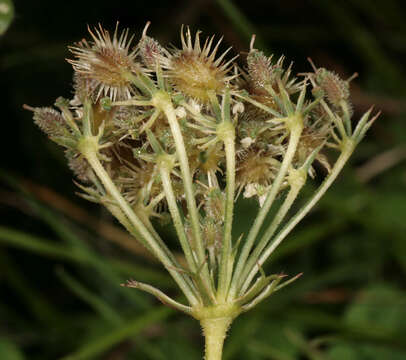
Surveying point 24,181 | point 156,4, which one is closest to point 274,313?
point 24,181

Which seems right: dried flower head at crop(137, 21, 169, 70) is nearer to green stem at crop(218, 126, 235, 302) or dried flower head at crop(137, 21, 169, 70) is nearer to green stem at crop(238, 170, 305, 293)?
green stem at crop(218, 126, 235, 302)

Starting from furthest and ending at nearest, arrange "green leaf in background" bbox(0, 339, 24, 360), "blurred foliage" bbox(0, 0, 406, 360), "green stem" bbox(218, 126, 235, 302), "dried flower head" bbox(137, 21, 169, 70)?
"blurred foliage" bbox(0, 0, 406, 360)
"green leaf in background" bbox(0, 339, 24, 360)
"dried flower head" bbox(137, 21, 169, 70)
"green stem" bbox(218, 126, 235, 302)

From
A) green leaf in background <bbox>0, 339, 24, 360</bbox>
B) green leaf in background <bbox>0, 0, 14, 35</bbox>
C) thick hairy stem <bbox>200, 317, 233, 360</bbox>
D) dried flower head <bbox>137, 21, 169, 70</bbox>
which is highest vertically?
green leaf in background <bbox>0, 0, 14, 35</bbox>

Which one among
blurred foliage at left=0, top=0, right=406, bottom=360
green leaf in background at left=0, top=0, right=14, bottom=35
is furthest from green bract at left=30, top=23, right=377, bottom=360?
blurred foliage at left=0, top=0, right=406, bottom=360

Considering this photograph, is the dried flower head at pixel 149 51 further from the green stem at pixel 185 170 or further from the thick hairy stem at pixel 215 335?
the thick hairy stem at pixel 215 335

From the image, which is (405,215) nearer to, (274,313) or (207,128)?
(274,313)

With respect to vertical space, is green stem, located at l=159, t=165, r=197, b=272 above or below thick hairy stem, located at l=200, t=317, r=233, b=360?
above
